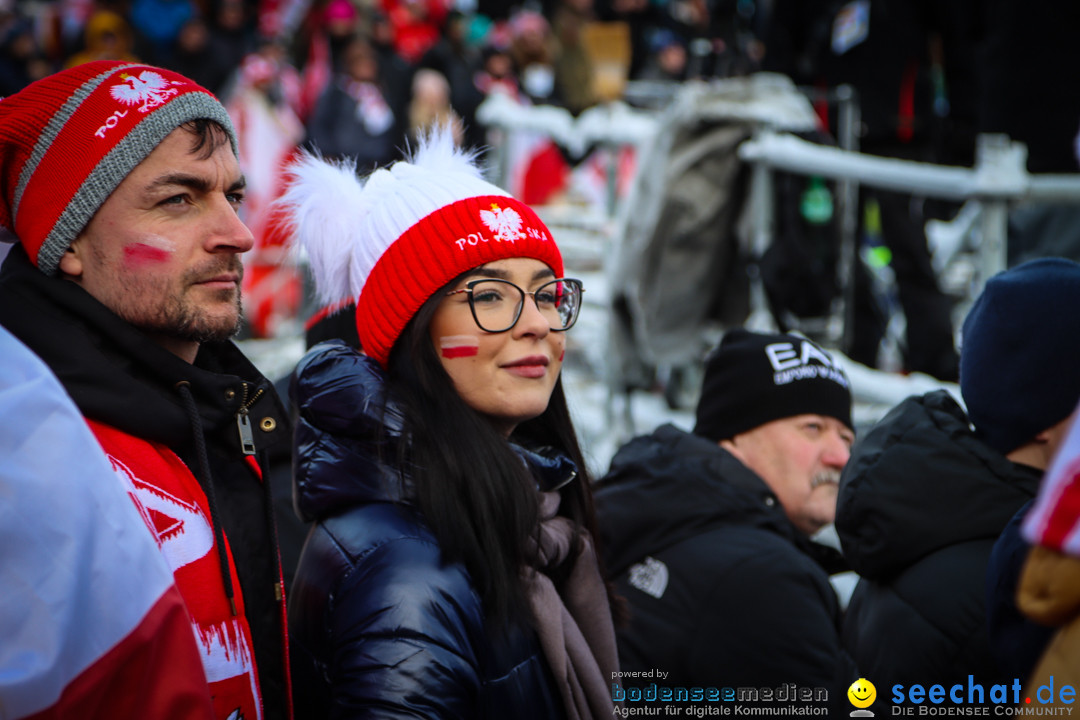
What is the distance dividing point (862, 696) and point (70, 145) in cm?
196

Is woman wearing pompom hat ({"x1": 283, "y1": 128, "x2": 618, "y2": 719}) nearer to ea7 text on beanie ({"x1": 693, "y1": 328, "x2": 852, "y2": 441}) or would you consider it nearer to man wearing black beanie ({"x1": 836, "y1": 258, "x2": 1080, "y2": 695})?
man wearing black beanie ({"x1": 836, "y1": 258, "x2": 1080, "y2": 695})

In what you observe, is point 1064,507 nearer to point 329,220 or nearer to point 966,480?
point 966,480

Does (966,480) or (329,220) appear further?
(329,220)

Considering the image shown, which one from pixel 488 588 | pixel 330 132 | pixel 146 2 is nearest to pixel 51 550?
pixel 488 588

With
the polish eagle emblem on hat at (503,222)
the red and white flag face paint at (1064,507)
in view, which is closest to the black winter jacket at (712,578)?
the polish eagle emblem on hat at (503,222)

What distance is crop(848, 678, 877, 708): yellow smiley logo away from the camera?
7.45ft

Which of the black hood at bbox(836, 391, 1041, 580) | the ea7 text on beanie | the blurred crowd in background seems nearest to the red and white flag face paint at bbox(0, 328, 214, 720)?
the black hood at bbox(836, 391, 1041, 580)

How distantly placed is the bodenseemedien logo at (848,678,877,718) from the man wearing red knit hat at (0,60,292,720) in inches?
48.6

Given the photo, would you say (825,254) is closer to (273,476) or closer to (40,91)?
(273,476)

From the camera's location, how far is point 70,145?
6.12 ft

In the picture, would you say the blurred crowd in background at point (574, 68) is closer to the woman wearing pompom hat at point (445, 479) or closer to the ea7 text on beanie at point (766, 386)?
the woman wearing pompom hat at point (445, 479)

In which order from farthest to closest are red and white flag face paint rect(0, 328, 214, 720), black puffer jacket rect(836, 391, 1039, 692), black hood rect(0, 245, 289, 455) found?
black puffer jacket rect(836, 391, 1039, 692)
black hood rect(0, 245, 289, 455)
red and white flag face paint rect(0, 328, 214, 720)

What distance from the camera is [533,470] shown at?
7.05 feet

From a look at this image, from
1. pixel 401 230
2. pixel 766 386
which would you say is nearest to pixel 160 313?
pixel 401 230
